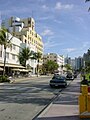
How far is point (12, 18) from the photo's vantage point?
5492 inches

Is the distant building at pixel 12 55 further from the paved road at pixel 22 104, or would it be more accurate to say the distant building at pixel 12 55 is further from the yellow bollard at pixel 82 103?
the yellow bollard at pixel 82 103

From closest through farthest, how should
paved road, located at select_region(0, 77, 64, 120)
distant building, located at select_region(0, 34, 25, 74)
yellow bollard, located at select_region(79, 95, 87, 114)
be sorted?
yellow bollard, located at select_region(79, 95, 87, 114) → paved road, located at select_region(0, 77, 64, 120) → distant building, located at select_region(0, 34, 25, 74)

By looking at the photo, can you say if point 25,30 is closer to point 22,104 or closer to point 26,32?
point 26,32

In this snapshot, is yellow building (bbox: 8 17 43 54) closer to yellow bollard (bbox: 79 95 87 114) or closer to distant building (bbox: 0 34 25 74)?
distant building (bbox: 0 34 25 74)

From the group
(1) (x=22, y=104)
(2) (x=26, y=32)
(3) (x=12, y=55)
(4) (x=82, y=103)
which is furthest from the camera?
(2) (x=26, y=32)

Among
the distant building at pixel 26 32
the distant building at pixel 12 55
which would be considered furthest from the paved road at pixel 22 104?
the distant building at pixel 26 32

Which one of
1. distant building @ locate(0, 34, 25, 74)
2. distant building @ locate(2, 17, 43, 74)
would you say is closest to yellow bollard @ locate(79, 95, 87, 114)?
distant building @ locate(0, 34, 25, 74)

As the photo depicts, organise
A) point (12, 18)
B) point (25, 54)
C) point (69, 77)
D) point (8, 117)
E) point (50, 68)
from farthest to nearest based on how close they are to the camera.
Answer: point (50, 68) → point (12, 18) → point (25, 54) → point (69, 77) → point (8, 117)

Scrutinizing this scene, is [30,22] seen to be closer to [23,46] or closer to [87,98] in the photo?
[23,46]

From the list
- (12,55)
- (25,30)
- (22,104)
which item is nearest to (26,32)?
(25,30)

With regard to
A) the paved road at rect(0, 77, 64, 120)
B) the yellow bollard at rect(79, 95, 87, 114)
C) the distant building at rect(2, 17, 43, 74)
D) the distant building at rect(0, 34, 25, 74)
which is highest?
the distant building at rect(2, 17, 43, 74)

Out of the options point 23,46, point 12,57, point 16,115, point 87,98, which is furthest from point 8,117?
point 23,46

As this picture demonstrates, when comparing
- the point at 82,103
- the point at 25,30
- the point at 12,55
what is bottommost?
the point at 82,103

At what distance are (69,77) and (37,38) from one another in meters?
74.4
